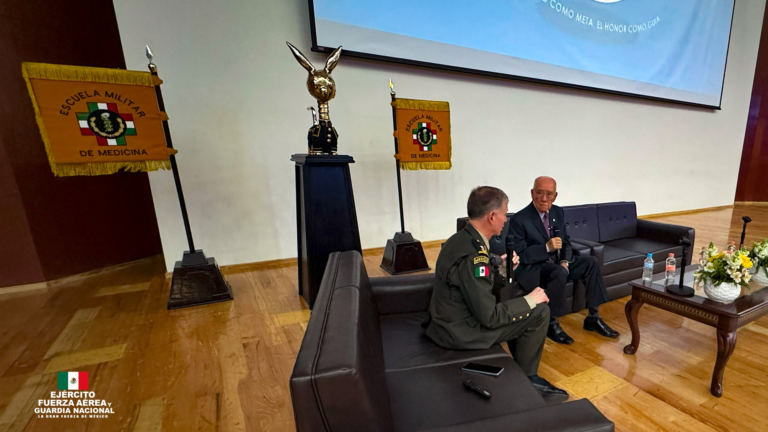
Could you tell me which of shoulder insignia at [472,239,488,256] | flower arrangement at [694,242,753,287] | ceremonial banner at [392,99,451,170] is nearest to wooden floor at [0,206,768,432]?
flower arrangement at [694,242,753,287]

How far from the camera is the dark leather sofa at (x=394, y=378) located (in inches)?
22.8

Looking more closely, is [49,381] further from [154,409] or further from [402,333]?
[402,333]

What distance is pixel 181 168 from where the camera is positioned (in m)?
3.00

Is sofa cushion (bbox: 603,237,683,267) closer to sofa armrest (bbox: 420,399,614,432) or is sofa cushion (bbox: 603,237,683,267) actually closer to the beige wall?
the beige wall

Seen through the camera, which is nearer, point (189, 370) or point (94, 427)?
point (94, 427)

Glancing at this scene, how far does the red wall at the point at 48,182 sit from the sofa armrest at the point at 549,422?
4192mm

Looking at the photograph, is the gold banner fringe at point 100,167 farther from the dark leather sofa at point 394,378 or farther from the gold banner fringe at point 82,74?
the dark leather sofa at point 394,378

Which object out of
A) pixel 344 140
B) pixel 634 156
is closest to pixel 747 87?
pixel 634 156

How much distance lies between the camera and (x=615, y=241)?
2988mm

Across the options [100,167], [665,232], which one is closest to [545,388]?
[665,232]

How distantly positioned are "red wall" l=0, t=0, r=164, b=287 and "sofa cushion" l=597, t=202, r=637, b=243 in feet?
17.3

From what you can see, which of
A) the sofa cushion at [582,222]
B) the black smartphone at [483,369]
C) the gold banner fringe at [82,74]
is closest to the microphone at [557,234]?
the sofa cushion at [582,222]

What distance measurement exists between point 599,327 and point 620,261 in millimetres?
703

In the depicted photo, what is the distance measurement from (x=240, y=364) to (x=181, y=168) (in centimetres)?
219
